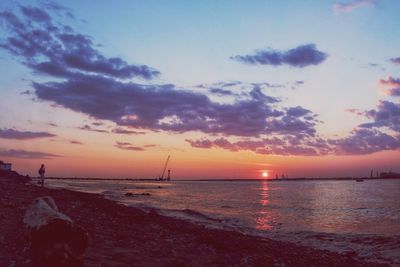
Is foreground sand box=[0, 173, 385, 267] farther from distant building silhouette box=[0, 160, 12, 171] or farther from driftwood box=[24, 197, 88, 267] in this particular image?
distant building silhouette box=[0, 160, 12, 171]

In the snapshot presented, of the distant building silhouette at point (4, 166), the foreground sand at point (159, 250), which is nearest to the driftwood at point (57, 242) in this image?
the foreground sand at point (159, 250)

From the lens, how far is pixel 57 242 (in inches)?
376

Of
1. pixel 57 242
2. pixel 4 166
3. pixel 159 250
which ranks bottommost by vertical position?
pixel 159 250

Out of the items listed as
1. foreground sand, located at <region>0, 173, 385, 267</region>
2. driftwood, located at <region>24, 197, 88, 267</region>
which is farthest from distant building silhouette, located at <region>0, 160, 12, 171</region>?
driftwood, located at <region>24, 197, 88, 267</region>

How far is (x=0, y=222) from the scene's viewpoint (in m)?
15.3

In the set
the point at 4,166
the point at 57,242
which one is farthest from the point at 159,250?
the point at 4,166

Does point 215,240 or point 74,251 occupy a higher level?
point 74,251

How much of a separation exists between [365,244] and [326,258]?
9.99 metres

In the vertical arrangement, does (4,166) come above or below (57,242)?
above

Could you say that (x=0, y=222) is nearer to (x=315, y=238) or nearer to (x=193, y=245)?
(x=193, y=245)

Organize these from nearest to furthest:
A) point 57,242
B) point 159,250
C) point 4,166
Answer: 1. point 57,242
2. point 159,250
3. point 4,166

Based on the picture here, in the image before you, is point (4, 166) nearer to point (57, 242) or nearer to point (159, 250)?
point (159, 250)

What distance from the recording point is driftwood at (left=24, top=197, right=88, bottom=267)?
931 cm

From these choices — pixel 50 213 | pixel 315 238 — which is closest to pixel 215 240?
pixel 50 213
